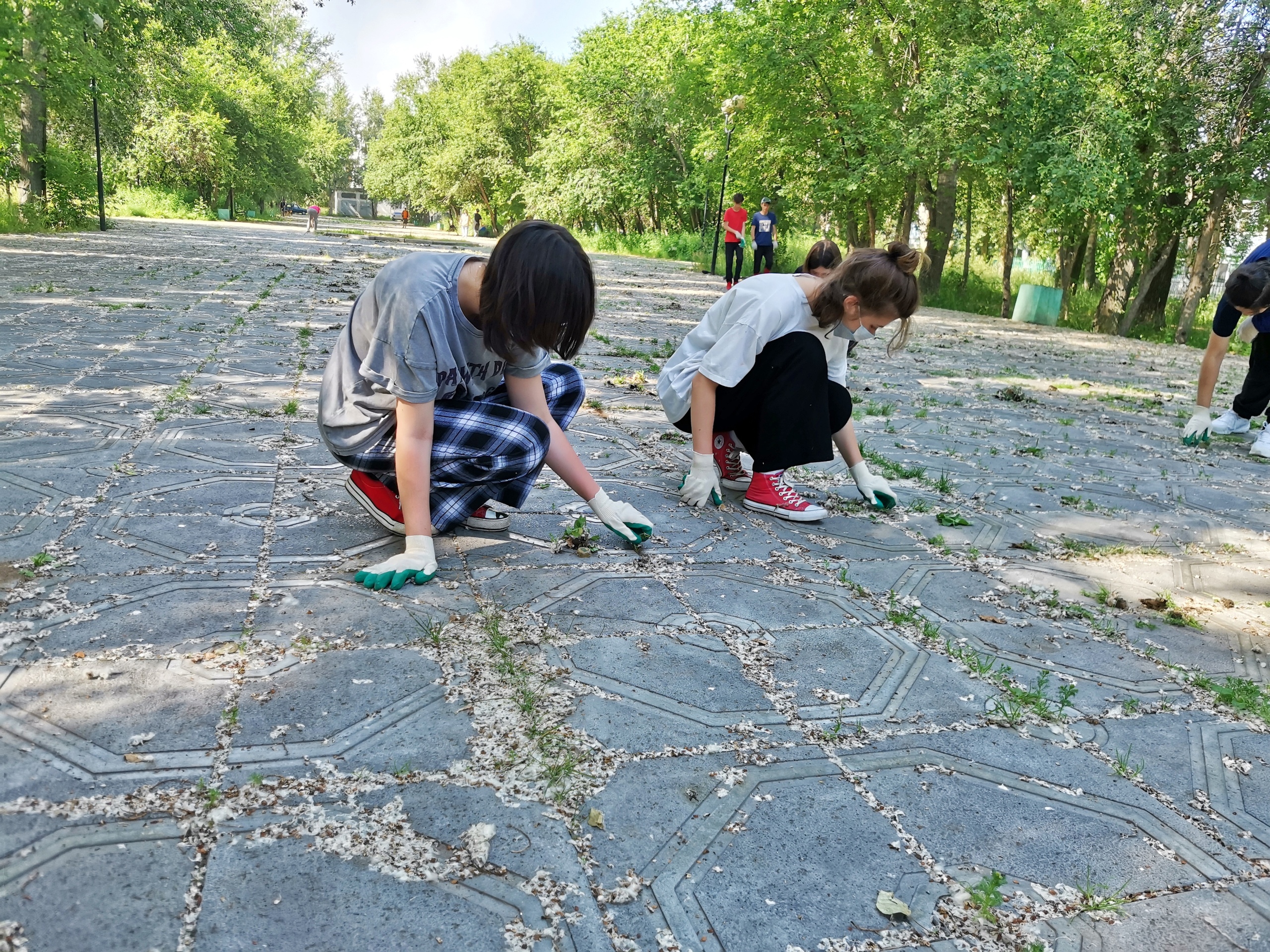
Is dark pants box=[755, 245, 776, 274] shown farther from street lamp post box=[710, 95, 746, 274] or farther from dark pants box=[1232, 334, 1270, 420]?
dark pants box=[1232, 334, 1270, 420]

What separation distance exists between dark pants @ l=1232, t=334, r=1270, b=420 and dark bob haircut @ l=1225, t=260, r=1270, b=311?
26.4 inches

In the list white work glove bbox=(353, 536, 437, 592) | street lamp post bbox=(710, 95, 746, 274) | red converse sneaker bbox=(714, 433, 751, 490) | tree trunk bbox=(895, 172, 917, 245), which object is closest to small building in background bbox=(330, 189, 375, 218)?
street lamp post bbox=(710, 95, 746, 274)

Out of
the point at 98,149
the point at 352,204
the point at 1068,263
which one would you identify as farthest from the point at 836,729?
the point at 352,204

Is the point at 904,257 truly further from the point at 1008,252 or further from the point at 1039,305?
the point at 1008,252

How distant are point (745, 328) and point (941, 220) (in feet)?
51.9

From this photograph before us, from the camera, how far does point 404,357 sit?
2.46 metres

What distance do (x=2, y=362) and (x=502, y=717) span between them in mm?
4821

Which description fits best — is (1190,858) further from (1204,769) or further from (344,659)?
(344,659)

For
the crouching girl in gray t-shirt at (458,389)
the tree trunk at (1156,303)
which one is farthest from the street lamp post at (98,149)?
the tree trunk at (1156,303)

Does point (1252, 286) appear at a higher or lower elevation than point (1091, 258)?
lower

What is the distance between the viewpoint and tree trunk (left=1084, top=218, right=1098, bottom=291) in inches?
720

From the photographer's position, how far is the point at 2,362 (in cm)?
516

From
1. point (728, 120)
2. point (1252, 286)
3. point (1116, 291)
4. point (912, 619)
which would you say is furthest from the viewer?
point (728, 120)

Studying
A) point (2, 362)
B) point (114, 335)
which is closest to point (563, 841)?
point (2, 362)
